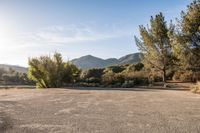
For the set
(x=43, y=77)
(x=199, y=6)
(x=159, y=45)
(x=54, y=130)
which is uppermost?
(x=199, y=6)

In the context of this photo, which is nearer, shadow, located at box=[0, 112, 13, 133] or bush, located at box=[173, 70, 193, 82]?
shadow, located at box=[0, 112, 13, 133]

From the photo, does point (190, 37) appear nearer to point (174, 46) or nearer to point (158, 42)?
point (174, 46)

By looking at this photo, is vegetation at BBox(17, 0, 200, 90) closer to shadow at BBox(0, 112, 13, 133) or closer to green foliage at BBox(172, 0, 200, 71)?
green foliage at BBox(172, 0, 200, 71)

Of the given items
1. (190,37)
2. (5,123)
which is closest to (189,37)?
(190,37)

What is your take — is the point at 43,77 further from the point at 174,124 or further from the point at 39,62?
the point at 174,124

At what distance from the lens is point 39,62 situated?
121 ft

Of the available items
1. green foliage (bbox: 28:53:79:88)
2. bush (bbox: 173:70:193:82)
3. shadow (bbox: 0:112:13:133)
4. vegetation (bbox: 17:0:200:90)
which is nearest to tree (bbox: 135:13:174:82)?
vegetation (bbox: 17:0:200:90)

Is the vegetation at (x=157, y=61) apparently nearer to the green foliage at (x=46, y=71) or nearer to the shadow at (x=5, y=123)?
the green foliage at (x=46, y=71)

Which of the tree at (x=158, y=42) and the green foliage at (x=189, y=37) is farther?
the tree at (x=158, y=42)

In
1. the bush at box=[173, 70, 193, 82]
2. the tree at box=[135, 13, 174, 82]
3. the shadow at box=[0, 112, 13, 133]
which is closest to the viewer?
the shadow at box=[0, 112, 13, 133]

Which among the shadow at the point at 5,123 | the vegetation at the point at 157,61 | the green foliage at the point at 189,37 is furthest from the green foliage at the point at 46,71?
the shadow at the point at 5,123

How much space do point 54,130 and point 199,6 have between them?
2307cm

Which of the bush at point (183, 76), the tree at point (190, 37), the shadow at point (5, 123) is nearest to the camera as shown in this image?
the shadow at point (5, 123)

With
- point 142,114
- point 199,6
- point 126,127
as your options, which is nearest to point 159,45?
point 199,6
